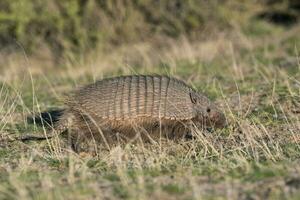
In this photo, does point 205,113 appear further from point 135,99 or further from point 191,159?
point 191,159

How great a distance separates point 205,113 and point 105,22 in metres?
8.94

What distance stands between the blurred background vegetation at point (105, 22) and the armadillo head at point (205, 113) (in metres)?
8.02

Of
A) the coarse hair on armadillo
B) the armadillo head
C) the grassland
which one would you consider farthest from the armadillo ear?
the grassland

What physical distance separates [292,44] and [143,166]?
8467 mm

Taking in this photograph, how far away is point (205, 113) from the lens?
7.21 m

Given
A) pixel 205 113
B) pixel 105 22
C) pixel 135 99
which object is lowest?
pixel 205 113

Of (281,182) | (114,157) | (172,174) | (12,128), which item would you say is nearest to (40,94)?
(12,128)

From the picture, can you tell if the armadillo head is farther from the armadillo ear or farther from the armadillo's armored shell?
the armadillo's armored shell

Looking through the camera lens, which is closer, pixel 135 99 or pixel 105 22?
pixel 135 99

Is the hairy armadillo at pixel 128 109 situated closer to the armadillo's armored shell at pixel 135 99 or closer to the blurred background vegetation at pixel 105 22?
the armadillo's armored shell at pixel 135 99

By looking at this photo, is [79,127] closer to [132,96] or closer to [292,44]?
[132,96]

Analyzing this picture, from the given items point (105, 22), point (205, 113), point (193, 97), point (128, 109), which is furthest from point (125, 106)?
point (105, 22)

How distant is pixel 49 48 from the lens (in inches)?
629

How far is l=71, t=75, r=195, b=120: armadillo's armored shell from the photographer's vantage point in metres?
6.74
